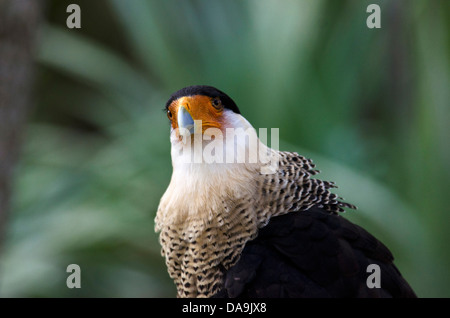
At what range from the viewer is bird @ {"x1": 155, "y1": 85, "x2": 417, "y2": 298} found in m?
1.70

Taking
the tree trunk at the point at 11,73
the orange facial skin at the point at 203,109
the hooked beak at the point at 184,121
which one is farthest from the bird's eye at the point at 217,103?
the tree trunk at the point at 11,73

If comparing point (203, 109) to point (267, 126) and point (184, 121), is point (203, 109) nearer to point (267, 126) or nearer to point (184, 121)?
point (184, 121)

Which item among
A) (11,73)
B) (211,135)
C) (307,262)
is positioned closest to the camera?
(307,262)

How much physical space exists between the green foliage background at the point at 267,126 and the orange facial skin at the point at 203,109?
1.28 metres

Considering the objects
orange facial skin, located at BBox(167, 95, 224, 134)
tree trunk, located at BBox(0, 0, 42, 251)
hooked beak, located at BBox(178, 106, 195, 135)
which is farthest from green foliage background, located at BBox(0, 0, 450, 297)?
hooked beak, located at BBox(178, 106, 195, 135)

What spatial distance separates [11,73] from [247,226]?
130 cm

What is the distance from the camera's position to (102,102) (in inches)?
204

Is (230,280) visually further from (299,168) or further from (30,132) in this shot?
(30,132)

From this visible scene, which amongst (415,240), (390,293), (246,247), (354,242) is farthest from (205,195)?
(415,240)

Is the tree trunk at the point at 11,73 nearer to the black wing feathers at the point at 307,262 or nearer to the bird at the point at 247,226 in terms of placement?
the bird at the point at 247,226

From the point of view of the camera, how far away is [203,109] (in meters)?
1.83

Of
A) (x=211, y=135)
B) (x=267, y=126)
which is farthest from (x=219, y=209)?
(x=267, y=126)

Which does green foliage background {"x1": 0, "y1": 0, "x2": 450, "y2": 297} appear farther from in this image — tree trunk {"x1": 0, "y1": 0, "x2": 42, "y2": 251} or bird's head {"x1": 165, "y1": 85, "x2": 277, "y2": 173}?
bird's head {"x1": 165, "y1": 85, "x2": 277, "y2": 173}
